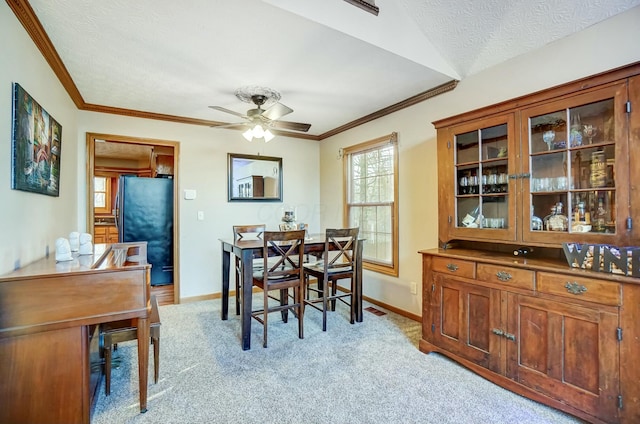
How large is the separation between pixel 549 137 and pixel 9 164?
3280mm

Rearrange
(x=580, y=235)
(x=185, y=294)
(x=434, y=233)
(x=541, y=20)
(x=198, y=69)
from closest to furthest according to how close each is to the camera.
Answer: (x=580, y=235)
(x=541, y=20)
(x=198, y=69)
(x=434, y=233)
(x=185, y=294)

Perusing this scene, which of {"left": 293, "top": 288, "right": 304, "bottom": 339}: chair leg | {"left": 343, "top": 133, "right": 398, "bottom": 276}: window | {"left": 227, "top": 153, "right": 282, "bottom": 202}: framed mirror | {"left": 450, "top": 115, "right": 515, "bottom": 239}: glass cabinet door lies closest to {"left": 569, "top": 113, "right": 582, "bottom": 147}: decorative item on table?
{"left": 450, "top": 115, "right": 515, "bottom": 239}: glass cabinet door

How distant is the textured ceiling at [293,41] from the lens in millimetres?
1910

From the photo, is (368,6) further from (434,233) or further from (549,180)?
(434,233)

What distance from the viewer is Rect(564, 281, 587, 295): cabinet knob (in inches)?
67.5

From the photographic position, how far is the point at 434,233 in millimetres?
3111

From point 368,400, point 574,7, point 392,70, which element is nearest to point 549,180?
point 574,7

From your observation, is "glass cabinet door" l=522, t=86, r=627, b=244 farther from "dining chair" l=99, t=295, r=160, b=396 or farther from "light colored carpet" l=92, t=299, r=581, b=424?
"dining chair" l=99, t=295, r=160, b=396

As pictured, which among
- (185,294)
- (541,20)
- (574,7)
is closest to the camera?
(574,7)

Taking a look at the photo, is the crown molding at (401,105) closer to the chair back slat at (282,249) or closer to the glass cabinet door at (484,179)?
the glass cabinet door at (484,179)

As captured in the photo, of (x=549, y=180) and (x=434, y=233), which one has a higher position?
(x=549, y=180)

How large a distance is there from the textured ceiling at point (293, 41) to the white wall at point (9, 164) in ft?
0.78

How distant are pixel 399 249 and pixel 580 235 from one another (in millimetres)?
1822

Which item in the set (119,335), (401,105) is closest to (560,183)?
(401,105)
